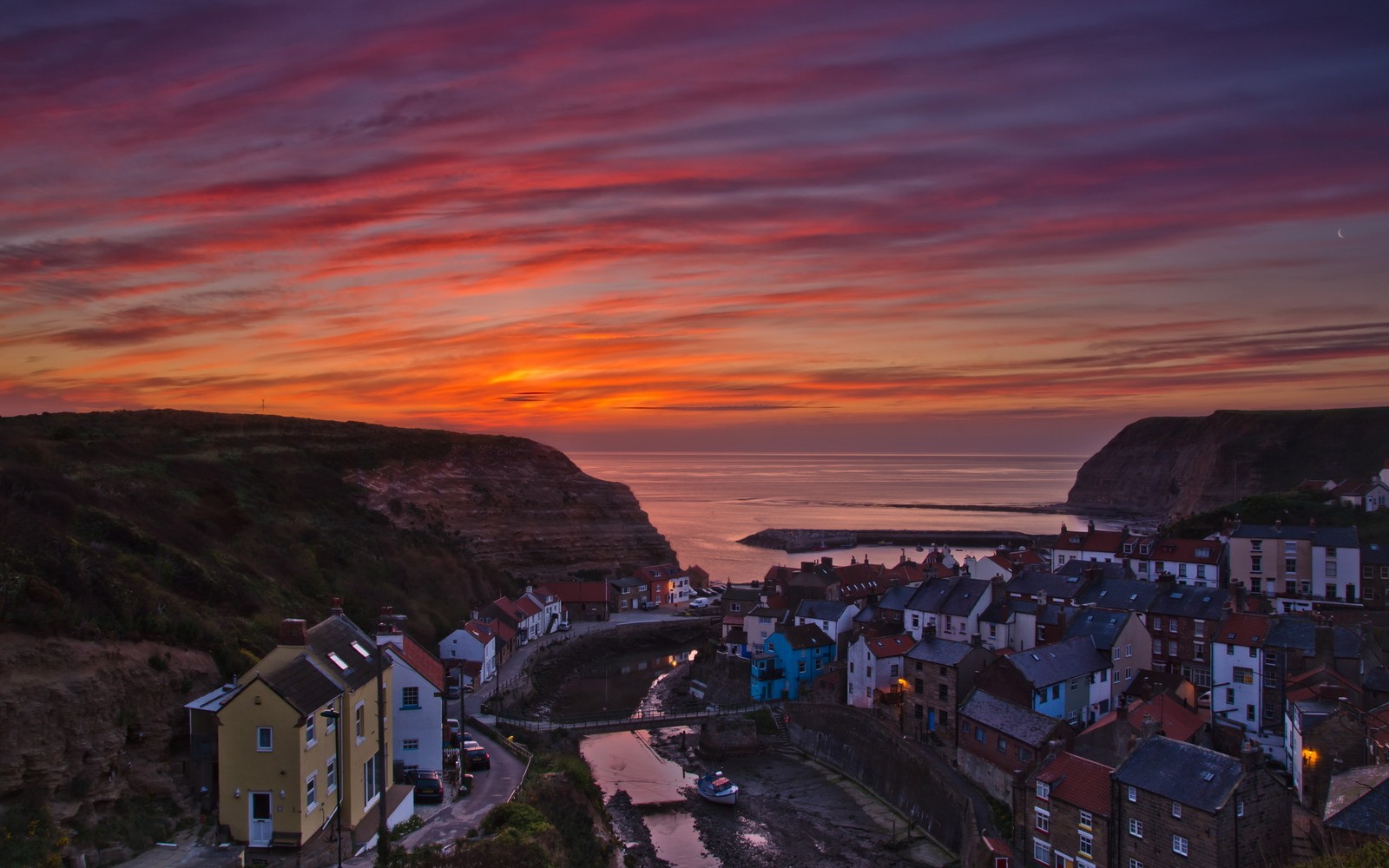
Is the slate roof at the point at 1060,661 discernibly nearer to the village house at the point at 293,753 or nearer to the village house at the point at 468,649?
the village house at the point at 293,753

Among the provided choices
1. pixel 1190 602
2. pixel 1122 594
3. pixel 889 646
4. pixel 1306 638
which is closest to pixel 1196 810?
pixel 1306 638

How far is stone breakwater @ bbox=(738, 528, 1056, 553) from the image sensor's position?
120062mm

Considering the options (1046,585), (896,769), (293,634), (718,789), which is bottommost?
(718,789)

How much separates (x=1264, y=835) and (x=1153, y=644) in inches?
784

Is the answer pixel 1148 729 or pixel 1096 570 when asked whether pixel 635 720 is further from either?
pixel 1096 570

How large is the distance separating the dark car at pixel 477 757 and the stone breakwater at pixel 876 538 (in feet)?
296

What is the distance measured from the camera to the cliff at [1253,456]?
351ft

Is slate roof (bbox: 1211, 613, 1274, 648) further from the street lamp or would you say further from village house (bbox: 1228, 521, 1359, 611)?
the street lamp

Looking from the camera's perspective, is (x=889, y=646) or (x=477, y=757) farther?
(x=889, y=646)

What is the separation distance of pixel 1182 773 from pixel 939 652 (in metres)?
13.5

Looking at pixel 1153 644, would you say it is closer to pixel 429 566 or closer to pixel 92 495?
pixel 429 566

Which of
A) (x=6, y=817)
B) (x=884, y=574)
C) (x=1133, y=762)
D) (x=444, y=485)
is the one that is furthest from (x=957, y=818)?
(x=444, y=485)

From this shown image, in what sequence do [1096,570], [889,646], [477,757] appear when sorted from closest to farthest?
[477,757], [889,646], [1096,570]

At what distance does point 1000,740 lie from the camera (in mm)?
30938
